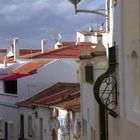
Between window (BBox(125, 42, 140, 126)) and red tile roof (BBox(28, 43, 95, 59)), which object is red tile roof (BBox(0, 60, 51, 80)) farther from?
window (BBox(125, 42, 140, 126))

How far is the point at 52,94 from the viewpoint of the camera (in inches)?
1484

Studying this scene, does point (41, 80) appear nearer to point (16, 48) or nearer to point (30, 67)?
point (30, 67)

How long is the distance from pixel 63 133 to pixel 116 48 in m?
15.4

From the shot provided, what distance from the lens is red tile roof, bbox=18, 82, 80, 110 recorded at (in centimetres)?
3369

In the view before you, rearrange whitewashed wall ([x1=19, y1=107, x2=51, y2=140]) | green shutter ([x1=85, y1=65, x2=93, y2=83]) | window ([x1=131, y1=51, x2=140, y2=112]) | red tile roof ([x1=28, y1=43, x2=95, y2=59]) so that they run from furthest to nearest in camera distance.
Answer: red tile roof ([x1=28, y1=43, x2=95, y2=59]), whitewashed wall ([x1=19, y1=107, x2=51, y2=140]), green shutter ([x1=85, y1=65, x2=93, y2=83]), window ([x1=131, y1=51, x2=140, y2=112])

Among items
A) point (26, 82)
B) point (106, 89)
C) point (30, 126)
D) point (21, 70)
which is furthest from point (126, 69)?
point (21, 70)

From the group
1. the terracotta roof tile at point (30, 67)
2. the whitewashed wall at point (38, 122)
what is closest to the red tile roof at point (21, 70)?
the terracotta roof tile at point (30, 67)

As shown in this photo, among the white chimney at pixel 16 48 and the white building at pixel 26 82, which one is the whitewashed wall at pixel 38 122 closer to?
the white building at pixel 26 82

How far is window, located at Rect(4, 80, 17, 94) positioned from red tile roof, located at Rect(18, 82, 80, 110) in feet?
11.6

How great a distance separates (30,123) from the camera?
38.8 metres

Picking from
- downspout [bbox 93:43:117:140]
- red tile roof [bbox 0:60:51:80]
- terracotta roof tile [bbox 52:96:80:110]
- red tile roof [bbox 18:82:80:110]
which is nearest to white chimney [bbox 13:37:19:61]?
red tile roof [bbox 0:60:51:80]

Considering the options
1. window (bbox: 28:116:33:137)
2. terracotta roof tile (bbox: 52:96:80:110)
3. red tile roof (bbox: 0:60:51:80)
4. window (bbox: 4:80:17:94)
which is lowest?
Answer: window (bbox: 28:116:33:137)

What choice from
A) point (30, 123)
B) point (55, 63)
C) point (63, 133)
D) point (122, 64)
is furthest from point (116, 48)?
point (55, 63)

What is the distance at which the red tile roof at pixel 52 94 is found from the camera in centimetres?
3369
